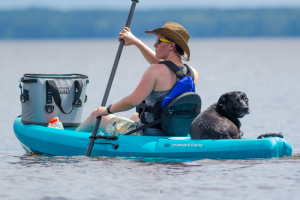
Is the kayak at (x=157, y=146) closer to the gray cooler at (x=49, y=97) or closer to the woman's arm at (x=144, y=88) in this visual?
the gray cooler at (x=49, y=97)

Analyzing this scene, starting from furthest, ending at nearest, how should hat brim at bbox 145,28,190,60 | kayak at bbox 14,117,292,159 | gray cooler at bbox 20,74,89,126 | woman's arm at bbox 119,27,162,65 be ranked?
gray cooler at bbox 20,74,89,126
woman's arm at bbox 119,27,162,65
hat brim at bbox 145,28,190,60
kayak at bbox 14,117,292,159

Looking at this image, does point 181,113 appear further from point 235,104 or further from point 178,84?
point 235,104

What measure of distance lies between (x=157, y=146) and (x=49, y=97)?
5.97 feet

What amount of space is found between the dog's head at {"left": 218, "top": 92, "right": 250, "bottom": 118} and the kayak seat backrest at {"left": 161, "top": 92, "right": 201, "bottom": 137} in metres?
0.33

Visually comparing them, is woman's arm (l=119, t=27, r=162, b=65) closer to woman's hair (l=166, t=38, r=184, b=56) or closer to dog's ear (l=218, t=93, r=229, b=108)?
woman's hair (l=166, t=38, r=184, b=56)

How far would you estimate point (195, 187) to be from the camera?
16.0 ft

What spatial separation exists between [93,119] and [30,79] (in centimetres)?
109

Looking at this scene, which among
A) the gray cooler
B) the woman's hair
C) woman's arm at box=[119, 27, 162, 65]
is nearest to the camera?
the woman's hair

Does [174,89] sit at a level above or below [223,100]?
above

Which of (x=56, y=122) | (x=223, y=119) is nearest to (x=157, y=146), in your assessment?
(x=223, y=119)

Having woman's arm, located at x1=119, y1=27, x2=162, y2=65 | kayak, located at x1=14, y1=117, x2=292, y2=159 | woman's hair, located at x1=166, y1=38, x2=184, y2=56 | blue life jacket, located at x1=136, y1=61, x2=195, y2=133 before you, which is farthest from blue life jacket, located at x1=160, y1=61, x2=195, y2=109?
woman's arm, located at x1=119, y1=27, x2=162, y2=65

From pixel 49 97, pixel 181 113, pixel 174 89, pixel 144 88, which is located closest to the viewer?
pixel 144 88

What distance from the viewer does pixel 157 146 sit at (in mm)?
5738

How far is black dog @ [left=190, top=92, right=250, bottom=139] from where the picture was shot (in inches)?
217
